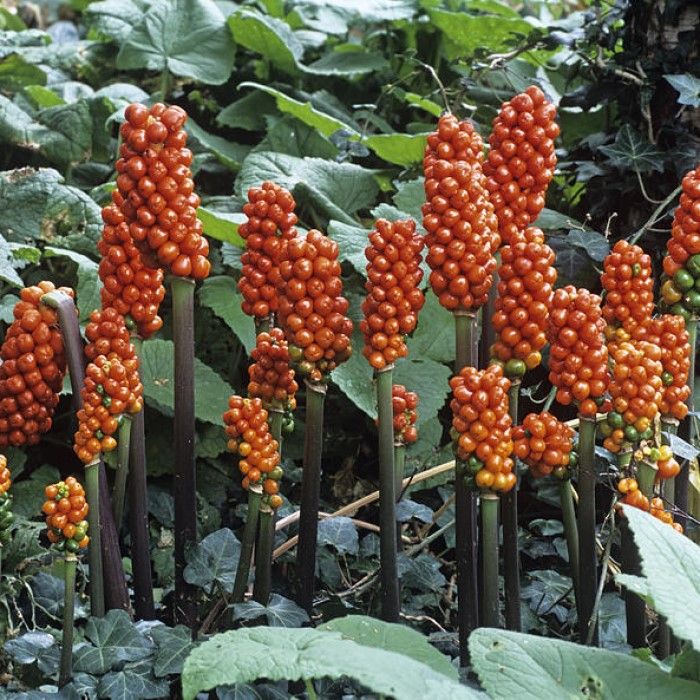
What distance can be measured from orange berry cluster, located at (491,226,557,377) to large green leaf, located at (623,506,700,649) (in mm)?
355

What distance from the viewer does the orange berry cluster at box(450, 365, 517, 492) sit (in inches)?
67.0

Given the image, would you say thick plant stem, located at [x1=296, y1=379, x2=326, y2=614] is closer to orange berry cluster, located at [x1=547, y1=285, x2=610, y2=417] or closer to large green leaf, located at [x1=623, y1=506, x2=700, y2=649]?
orange berry cluster, located at [x1=547, y1=285, x2=610, y2=417]

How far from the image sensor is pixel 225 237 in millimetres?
3084

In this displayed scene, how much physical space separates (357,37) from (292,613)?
4.35m

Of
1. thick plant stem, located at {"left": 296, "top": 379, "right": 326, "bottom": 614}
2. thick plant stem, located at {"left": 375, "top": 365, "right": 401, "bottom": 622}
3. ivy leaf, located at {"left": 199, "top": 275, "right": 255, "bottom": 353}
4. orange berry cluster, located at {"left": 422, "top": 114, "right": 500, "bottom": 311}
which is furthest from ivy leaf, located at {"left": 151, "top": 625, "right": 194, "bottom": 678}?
ivy leaf, located at {"left": 199, "top": 275, "right": 255, "bottom": 353}

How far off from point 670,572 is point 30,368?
3.85 ft

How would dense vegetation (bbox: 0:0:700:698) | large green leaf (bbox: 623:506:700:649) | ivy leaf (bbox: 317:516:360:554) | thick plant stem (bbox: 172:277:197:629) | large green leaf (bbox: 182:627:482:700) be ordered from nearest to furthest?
large green leaf (bbox: 182:627:482:700)
large green leaf (bbox: 623:506:700:649)
dense vegetation (bbox: 0:0:700:698)
thick plant stem (bbox: 172:277:197:629)
ivy leaf (bbox: 317:516:360:554)

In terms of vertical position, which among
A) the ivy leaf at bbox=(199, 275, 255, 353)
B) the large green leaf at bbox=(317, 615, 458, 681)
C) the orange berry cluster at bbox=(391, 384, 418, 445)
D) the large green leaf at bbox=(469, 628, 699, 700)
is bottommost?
the ivy leaf at bbox=(199, 275, 255, 353)

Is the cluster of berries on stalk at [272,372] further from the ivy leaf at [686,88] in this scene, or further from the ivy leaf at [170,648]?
the ivy leaf at [686,88]

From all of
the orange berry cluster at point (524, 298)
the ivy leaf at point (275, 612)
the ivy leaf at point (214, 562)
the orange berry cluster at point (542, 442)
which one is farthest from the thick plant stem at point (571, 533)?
the ivy leaf at point (214, 562)

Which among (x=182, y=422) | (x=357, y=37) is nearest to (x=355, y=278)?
(x=182, y=422)

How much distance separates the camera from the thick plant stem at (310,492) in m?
1.94

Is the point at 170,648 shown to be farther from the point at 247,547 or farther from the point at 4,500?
the point at 4,500

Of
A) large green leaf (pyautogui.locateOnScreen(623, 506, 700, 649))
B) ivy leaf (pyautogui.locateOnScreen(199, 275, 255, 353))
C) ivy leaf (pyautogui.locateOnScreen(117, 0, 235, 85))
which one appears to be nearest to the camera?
large green leaf (pyautogui.locateOnScreen(623, 506, 700, 649))
